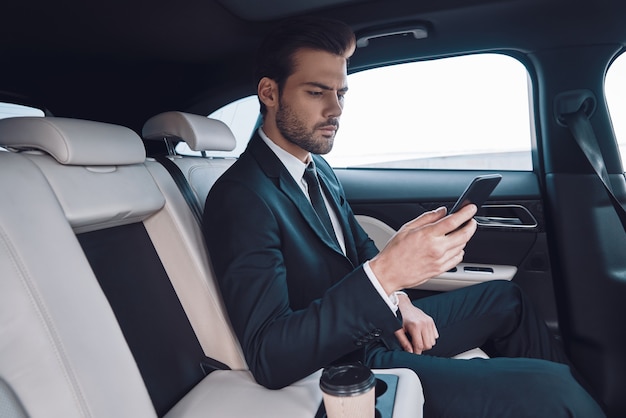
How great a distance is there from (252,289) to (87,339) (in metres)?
0.32

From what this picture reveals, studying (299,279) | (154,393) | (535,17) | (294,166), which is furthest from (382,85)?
(154,393)

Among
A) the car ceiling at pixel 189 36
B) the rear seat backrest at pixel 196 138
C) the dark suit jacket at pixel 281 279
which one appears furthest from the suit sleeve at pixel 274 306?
the car ceiling at pixel 189 36

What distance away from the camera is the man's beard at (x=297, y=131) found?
131 centimetres

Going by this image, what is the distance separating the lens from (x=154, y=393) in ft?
3.36

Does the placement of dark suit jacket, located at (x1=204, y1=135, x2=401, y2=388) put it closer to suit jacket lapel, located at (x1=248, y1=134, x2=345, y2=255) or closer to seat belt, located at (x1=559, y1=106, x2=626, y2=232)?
suit jacket lapel, located at (x1=248, y1=134, x2=345, y2=255)

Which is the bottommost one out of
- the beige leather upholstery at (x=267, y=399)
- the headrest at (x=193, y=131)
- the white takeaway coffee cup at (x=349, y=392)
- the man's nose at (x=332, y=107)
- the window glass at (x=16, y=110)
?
the beige leather upholstery at (x=267, y=399)

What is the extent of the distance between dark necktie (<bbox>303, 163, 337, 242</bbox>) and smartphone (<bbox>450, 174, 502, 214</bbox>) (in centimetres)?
38

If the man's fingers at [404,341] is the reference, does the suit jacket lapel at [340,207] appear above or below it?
above

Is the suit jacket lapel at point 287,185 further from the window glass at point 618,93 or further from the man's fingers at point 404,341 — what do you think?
the window glass at point 618,93

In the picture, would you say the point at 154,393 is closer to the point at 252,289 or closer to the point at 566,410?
the point at 252,289

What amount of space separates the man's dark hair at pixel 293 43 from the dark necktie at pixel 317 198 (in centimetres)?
21

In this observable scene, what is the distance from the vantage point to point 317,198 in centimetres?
133

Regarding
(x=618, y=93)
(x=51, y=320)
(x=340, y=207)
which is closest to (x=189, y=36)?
(x=340, y=207)

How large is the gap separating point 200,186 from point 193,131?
6.4 inches
